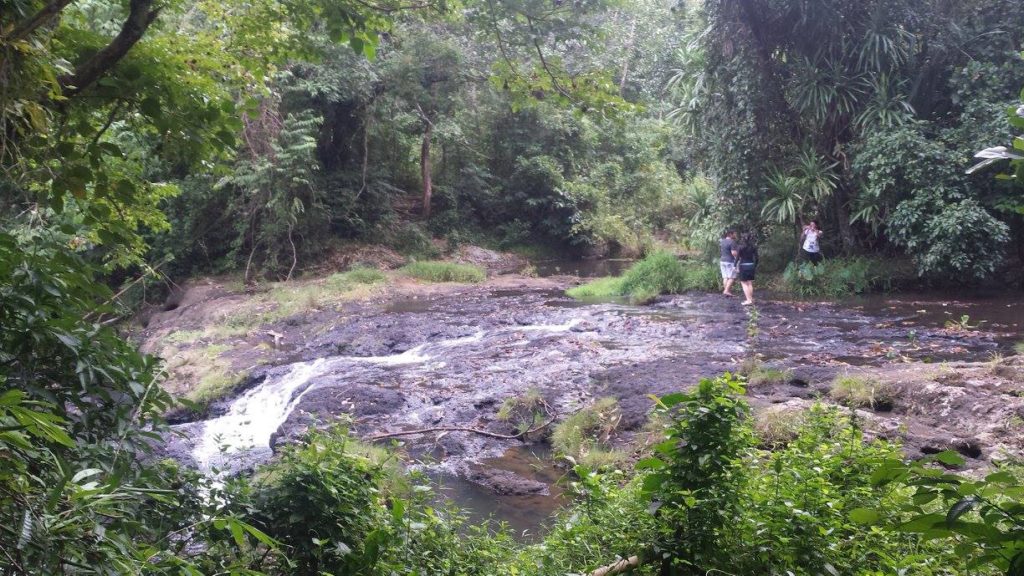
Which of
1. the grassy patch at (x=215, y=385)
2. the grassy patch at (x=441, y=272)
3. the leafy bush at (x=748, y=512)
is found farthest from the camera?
the grassy patch at (x=441, y=272)

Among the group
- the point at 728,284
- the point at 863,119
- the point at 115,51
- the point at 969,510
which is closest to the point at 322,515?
the point at 115,51

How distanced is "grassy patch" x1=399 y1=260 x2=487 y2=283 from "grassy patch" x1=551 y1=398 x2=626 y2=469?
13.5 metres

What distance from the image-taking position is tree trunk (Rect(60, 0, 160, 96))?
330 centimetres

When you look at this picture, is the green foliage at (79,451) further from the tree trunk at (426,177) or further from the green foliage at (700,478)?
the tree trunk at (426,177)

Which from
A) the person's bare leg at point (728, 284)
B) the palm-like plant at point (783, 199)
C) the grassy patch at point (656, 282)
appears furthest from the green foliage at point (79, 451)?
the palm-like plant at point (783, 199)

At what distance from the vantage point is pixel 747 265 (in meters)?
14.8

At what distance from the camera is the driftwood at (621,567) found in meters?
3.37

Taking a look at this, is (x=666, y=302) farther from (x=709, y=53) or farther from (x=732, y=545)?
(x=732, y=545)

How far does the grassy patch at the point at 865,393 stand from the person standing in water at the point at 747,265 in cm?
683

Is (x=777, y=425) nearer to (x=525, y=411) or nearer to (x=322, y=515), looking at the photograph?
(x=525, y=411)

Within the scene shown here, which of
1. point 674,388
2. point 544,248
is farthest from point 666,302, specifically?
point 544,248

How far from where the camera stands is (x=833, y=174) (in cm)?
1616

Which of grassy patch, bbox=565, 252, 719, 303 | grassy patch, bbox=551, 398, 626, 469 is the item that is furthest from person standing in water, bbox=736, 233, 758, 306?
grassy patch, bbox=551, 398, 626, 469

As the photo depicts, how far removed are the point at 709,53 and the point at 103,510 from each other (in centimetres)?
1768
